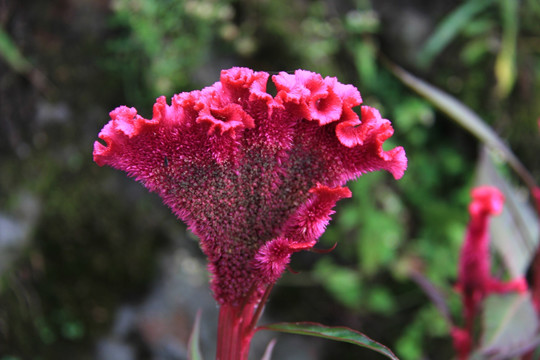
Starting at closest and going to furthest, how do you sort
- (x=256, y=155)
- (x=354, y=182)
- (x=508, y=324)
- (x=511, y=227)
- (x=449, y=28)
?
(x=256, y=155) → (x=508, y=324) → (x=511, y=227) → (x=354, y=182) → (x=449, y=28)

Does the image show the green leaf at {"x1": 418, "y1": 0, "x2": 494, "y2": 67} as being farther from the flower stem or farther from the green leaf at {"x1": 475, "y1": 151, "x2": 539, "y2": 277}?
the flower stem

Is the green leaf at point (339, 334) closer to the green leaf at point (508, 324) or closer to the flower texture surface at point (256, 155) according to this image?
the flower texture surface at point (256, 155)

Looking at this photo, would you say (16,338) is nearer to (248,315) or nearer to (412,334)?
(248,315)

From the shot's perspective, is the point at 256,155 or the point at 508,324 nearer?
the point at 256,155

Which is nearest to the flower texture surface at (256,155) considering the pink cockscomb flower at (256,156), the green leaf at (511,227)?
the pink cockscomb flower at (256,156)

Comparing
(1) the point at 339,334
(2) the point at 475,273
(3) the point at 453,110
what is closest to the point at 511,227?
(2) the point at 475,273

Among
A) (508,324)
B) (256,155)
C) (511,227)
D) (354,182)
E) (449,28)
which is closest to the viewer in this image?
(256,155)

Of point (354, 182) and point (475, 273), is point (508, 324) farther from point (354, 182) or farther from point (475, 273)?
point (354, 182)
